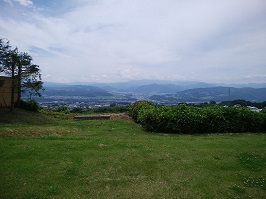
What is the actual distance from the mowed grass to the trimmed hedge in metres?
4.05

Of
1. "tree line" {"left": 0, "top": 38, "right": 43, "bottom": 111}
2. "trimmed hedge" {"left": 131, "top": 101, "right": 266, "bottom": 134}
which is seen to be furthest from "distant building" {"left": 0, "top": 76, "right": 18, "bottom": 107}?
"trimmed hedge" {"left": 131, "top": 101, "right": 266, "bottom": 134}

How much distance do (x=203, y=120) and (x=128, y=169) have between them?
954 cm

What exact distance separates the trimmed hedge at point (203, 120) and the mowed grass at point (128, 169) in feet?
13.3

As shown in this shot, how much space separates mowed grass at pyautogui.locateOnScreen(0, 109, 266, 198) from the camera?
24.3ft

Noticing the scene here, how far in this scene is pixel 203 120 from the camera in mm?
17062

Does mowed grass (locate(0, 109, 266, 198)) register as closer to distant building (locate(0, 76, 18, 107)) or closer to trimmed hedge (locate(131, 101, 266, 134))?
trimmed hedge (locate(131, 101, 266, 134))

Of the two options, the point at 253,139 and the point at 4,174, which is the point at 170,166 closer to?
the point at 4,174

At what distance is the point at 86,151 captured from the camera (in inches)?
428

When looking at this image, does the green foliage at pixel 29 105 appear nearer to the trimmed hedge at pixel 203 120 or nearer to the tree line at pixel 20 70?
the tree line at pixel 20 70

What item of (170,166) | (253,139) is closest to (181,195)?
(170,166)

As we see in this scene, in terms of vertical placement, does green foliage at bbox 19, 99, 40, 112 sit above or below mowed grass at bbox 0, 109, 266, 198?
above

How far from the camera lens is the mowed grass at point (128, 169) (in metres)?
7.40

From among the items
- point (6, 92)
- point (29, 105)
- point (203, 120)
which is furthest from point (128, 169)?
point (29, 105)

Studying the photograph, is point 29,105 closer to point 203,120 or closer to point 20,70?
point 20,70
